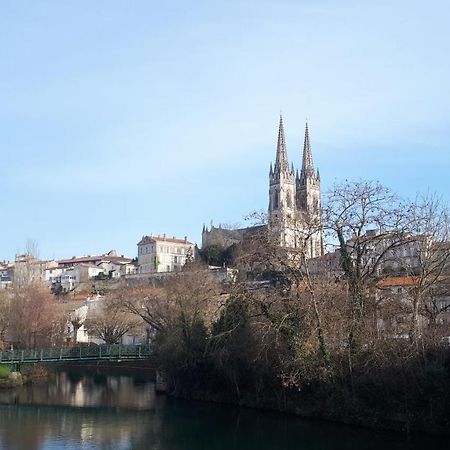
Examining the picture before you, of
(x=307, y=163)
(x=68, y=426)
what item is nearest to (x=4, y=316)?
(x=68, y=426)

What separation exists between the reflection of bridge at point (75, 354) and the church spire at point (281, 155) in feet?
309

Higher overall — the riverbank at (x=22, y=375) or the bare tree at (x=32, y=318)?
the bare tree at (x=32, y=318)

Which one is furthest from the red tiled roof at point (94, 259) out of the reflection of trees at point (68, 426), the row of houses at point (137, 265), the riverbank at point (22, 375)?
the reflection of trees at point (68, 426)

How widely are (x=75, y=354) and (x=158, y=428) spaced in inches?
801

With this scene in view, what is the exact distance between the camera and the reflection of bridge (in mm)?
46219

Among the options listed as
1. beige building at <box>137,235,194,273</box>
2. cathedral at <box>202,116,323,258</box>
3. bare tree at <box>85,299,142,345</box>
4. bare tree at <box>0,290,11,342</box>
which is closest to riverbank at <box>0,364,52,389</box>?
bare tree at <box>0,290,11,342</box>

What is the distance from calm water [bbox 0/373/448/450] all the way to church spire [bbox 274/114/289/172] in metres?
103

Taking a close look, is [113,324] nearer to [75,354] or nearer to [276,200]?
[75,354]

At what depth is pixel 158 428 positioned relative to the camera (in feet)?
98.6

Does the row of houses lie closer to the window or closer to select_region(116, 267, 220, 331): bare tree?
the window

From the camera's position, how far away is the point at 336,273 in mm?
34875

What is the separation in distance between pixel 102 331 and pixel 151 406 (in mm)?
30232

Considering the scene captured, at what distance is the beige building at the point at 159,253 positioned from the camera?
13125 cm

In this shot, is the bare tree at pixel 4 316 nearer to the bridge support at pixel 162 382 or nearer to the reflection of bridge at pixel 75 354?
the reflection of bridge at pixel 75 354
